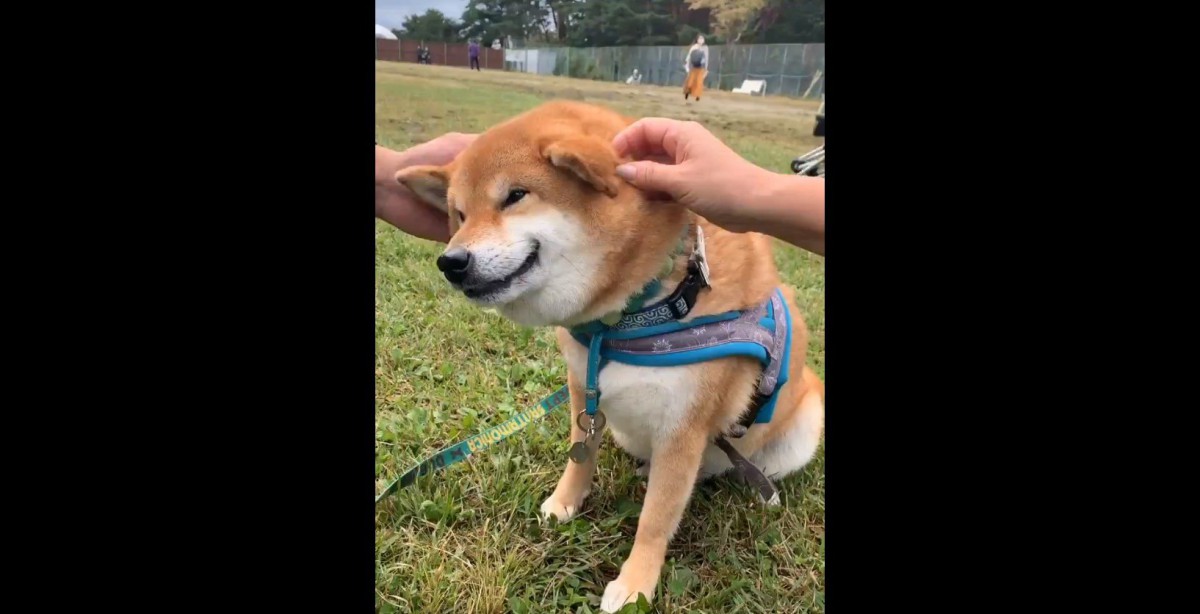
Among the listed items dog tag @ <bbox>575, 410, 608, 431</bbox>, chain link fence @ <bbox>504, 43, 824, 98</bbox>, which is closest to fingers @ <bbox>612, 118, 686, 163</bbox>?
chain link fence @ <bbox>504, 43, 824, 98</bbox>

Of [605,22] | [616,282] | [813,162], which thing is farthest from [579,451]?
[605,22]

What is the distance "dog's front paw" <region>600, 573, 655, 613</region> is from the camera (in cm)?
131

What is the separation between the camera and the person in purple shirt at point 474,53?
1.24 meters

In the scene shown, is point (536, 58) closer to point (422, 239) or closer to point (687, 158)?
point (687, 158)

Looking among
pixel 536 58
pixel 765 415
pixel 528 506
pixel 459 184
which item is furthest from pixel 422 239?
pixel 765 415

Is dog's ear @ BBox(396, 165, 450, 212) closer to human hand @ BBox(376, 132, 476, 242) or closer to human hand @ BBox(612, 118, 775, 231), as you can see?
human hand @ BBox(376, 132, 476, 242)

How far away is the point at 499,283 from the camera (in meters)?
1.12

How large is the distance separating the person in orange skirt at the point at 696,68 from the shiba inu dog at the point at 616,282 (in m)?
0.16

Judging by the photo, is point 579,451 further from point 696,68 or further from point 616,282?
point 696,68

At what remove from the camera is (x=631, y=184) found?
3.83 ft

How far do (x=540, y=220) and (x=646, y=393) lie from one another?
41 cm

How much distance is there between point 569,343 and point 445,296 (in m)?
0.35

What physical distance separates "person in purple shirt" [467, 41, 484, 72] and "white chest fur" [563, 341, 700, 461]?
0.60 meters

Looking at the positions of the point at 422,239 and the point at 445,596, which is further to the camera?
the point at 422,239
